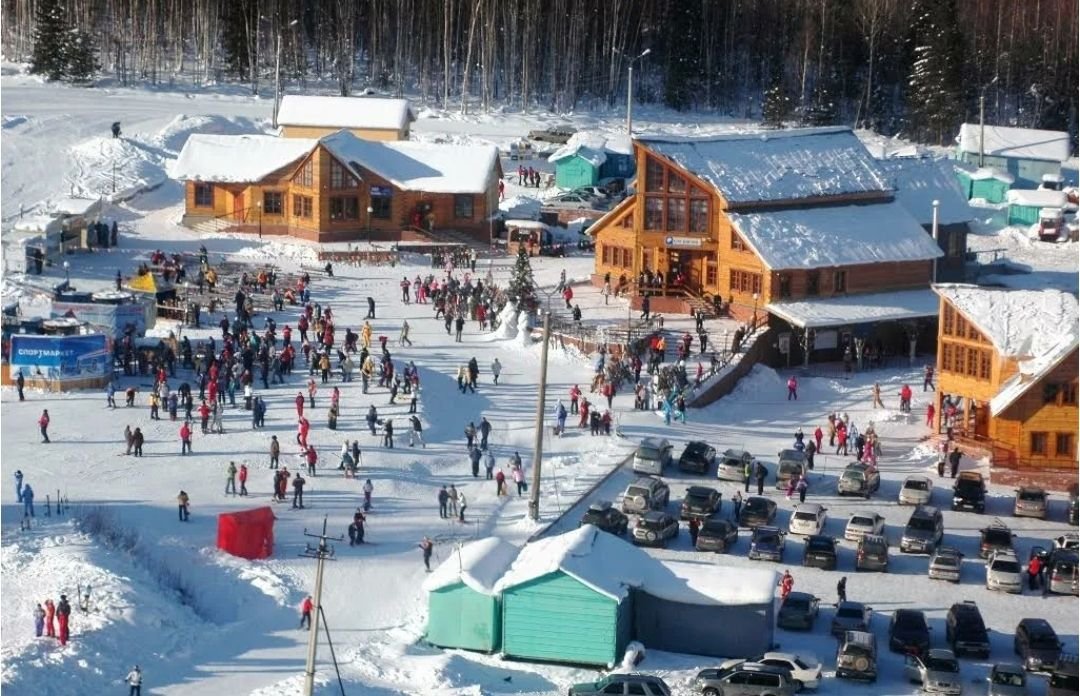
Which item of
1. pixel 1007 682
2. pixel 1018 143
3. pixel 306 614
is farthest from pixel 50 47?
pixel 1007 682

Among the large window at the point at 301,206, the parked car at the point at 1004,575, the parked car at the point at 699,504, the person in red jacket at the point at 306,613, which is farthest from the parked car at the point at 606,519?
the large window at the point at 301,206

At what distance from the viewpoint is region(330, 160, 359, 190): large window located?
72.8 meters

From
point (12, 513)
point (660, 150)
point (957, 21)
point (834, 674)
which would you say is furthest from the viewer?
point (957, 21)

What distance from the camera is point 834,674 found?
37.2 metres

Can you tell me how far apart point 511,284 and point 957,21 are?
2210 inches

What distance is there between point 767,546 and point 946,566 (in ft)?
12.0

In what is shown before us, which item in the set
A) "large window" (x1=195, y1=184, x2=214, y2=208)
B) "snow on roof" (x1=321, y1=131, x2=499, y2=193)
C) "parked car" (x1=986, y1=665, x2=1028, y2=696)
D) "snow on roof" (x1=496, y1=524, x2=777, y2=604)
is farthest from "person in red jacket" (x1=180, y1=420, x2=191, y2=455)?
"large window" (x1=195, y1=184, x2=214, y2=208)

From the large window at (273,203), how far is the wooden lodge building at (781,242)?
12.6 metres

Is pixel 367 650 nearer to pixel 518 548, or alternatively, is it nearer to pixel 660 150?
pixel 518 548

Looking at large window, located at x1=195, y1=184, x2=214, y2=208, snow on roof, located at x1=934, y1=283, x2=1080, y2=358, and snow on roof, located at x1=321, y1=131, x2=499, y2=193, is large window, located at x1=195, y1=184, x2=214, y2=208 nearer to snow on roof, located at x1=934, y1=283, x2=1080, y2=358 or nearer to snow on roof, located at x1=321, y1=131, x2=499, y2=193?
snow on roof, located at x1=321, y1=131, x2=499, y2=193

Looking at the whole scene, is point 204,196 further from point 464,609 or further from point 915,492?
point 464,609

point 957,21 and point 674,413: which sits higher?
point 957,21

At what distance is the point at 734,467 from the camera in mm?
48656

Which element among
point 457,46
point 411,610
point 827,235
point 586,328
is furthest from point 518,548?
point 457,46
